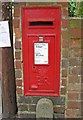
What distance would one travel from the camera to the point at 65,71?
137 inches

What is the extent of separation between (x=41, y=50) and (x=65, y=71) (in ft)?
1.36

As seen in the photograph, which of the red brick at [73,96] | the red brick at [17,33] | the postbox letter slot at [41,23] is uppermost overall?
the postbox letter slot at [41,23]

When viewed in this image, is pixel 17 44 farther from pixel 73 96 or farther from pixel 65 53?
pixel 73 96

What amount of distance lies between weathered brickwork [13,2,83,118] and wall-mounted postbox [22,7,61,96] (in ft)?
0.19

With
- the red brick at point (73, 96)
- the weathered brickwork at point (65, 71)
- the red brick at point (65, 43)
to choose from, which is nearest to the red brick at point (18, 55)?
the weathered brickwork at point (65, 71)

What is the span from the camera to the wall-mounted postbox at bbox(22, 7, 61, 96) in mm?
3336

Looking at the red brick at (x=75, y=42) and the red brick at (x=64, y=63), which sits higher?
the red brick at (x=75, y=42)

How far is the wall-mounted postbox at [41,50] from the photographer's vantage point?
3.34 meters

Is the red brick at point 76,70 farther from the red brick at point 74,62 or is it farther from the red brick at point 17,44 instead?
the red brick at point 17,44

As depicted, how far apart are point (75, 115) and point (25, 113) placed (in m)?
0.67

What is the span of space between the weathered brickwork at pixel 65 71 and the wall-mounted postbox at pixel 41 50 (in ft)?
0.19

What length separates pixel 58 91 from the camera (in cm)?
356

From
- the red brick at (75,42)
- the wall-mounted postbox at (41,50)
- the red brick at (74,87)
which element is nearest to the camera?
the wall-mounted postbox at (41,50)

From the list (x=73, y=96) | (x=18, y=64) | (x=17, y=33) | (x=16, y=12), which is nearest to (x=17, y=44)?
(x=17, y=33)
